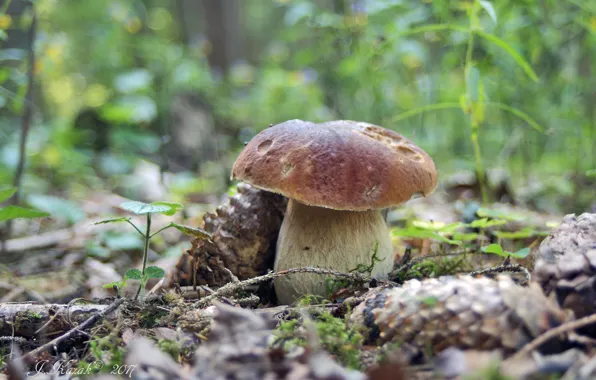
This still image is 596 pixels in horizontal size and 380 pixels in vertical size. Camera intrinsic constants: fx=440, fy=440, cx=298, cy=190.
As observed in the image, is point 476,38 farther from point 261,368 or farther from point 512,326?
point 261,368

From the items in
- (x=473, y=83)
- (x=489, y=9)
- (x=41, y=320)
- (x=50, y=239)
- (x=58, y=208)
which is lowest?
(x=50, y=239)

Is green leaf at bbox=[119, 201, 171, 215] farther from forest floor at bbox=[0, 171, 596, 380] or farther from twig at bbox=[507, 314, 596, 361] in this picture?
twig at bbox=[507, 314, 596, 361]

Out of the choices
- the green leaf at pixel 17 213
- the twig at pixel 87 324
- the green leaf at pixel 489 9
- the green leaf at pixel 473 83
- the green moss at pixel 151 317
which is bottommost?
the green moss at pixel 151 317

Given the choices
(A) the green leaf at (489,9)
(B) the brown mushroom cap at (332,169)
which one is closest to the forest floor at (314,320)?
(B) the brown mushroom cap at (332,169)

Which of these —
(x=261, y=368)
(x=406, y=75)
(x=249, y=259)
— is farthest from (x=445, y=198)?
(x=261, y=368)

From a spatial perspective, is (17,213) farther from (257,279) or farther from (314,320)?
(314,320)

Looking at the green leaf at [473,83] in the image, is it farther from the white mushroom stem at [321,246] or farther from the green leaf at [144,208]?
the green leaf at [144,208]

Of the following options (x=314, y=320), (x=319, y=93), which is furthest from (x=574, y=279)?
(x=319, y=93)
